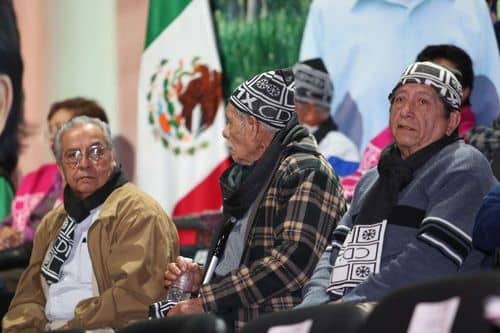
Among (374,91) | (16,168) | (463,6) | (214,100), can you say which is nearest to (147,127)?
(214,100)

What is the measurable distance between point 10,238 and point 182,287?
6.03 ft

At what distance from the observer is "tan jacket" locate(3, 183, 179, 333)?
12.5 feet

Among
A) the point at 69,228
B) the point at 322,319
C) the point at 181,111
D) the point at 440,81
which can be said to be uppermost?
the point at 440,81

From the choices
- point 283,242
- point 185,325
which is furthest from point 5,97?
point 185,325

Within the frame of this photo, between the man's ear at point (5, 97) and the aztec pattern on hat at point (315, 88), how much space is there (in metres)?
2.05

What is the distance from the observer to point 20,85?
6.34 m

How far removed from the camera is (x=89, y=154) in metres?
4.15

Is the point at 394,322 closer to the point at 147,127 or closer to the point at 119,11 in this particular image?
the point at 147,127

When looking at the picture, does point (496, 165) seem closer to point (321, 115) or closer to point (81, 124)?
point (321, 115)

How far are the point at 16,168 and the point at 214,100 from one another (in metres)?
1.40

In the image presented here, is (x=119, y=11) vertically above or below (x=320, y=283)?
above

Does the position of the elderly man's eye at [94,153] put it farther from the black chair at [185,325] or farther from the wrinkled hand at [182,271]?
the black chair at [185,325]

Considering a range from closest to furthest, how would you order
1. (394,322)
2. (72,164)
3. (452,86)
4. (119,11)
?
(394,322) < (452,86) < (72,164) < (119,11)

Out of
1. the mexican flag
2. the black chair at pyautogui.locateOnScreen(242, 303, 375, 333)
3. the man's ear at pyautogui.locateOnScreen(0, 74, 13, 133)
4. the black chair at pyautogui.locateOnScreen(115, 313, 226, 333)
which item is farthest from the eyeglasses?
the man's ear at pyautogui.locateOnScreen(0, 74, 13, 133)
